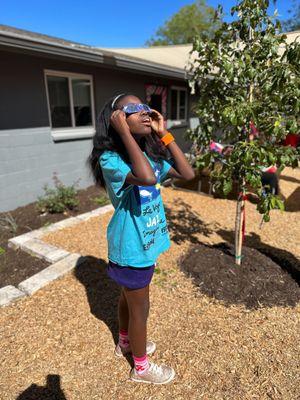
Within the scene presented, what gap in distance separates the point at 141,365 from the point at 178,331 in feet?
1.88

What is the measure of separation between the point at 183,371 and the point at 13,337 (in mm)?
1471

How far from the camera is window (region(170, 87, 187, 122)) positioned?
414 inches

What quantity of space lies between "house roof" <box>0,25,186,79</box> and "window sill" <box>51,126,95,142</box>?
146 centimetres

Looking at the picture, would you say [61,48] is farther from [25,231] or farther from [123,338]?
[123,338]

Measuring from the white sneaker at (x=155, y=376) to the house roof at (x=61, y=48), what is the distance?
4.31 metres

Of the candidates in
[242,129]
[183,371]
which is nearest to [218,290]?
[183,371]

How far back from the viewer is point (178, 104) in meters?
10.8

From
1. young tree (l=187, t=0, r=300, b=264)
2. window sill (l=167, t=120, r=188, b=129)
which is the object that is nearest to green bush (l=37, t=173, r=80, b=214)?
young tree (l=187, t=0, r=300, b=264)

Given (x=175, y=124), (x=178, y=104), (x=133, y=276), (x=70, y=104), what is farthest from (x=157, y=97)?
(x=133, y=276)

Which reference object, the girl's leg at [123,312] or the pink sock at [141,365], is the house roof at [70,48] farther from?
the pink sock at [141,365]

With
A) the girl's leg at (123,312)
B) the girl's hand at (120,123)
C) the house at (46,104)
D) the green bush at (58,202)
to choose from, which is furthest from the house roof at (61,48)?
the girl's leg at (123,312)

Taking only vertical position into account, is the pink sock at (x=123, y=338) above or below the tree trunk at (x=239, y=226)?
below

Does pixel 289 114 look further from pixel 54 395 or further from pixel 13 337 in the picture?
pixel 13 337

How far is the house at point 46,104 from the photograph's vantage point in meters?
4.86
